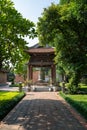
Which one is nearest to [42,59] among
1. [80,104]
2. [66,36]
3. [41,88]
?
[41,88]

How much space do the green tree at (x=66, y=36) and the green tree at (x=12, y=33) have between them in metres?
7.78

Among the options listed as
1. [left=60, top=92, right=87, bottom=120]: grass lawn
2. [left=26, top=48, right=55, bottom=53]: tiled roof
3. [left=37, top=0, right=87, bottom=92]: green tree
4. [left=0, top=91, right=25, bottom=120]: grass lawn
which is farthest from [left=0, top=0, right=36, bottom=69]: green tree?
[left=26, top=48, right=55, bottom=53]: tiled roof

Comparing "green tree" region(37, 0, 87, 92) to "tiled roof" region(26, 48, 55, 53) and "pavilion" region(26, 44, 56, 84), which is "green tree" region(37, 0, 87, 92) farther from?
"pavilion" region(26, 44, 56, 84)

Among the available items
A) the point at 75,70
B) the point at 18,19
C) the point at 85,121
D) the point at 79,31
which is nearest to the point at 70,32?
the point at 79,31

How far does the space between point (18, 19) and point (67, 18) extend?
9428mm

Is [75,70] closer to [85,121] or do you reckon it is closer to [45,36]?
[45,36]

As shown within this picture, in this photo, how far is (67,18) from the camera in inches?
909

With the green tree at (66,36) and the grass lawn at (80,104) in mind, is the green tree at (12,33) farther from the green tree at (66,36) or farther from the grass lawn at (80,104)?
the green tree at (66,36)

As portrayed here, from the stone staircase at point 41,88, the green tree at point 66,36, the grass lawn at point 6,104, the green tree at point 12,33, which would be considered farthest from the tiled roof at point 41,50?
the green tree at point 12,33

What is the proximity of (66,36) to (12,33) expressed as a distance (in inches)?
458

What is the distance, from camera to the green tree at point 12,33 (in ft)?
46.7

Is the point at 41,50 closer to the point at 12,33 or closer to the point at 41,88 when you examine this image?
the point at 41,88

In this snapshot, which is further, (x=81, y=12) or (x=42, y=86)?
(x=42, y=86)

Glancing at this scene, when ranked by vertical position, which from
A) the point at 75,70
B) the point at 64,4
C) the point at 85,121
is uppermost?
the point at 64,4
